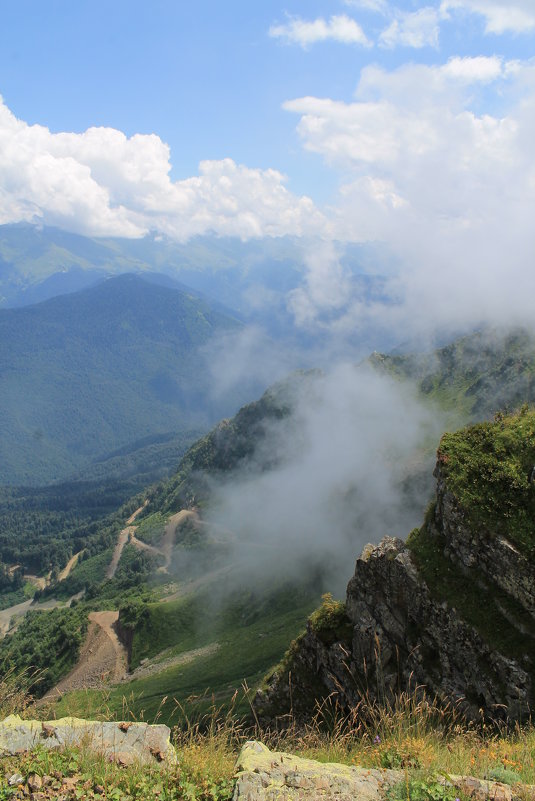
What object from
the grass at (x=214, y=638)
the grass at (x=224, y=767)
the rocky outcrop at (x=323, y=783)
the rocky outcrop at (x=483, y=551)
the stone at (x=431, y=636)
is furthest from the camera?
the grass at (x=214, y=638)

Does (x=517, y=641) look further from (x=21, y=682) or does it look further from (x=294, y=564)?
(x=294, y=564)

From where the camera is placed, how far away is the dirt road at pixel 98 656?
11891 centimetres

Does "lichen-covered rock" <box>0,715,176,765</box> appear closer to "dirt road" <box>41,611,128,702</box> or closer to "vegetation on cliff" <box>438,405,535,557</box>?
"vegetation on cliff" <box>438,405,535,557</box>

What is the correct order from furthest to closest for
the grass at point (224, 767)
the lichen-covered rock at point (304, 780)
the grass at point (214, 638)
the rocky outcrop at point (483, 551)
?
the grass at point (214, 638)
the rocky outcrop at point (483, 551)
the lichen-covered rock at point (304, 780)
the grass at point (224, 767)

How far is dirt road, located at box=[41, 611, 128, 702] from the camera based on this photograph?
390 ft

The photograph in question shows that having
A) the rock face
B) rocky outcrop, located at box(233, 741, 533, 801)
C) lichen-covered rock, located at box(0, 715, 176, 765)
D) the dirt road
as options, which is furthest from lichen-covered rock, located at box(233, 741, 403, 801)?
the dirt road

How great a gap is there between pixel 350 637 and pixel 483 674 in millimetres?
12005

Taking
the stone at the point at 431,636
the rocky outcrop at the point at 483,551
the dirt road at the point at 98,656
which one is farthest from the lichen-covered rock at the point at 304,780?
the dirt road at the point at 98,656

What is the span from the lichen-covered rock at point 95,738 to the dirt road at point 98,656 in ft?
396

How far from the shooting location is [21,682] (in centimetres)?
1312

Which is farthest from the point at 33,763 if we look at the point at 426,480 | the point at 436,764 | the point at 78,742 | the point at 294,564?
the point at 426,480

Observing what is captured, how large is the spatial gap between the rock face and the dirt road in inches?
4064

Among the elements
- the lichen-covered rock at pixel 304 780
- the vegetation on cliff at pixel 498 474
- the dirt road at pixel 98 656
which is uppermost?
the vegetation on cliff at pixel 498 474

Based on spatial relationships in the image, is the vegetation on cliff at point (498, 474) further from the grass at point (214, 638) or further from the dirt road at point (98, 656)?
the dirt road at point (98, 656)
